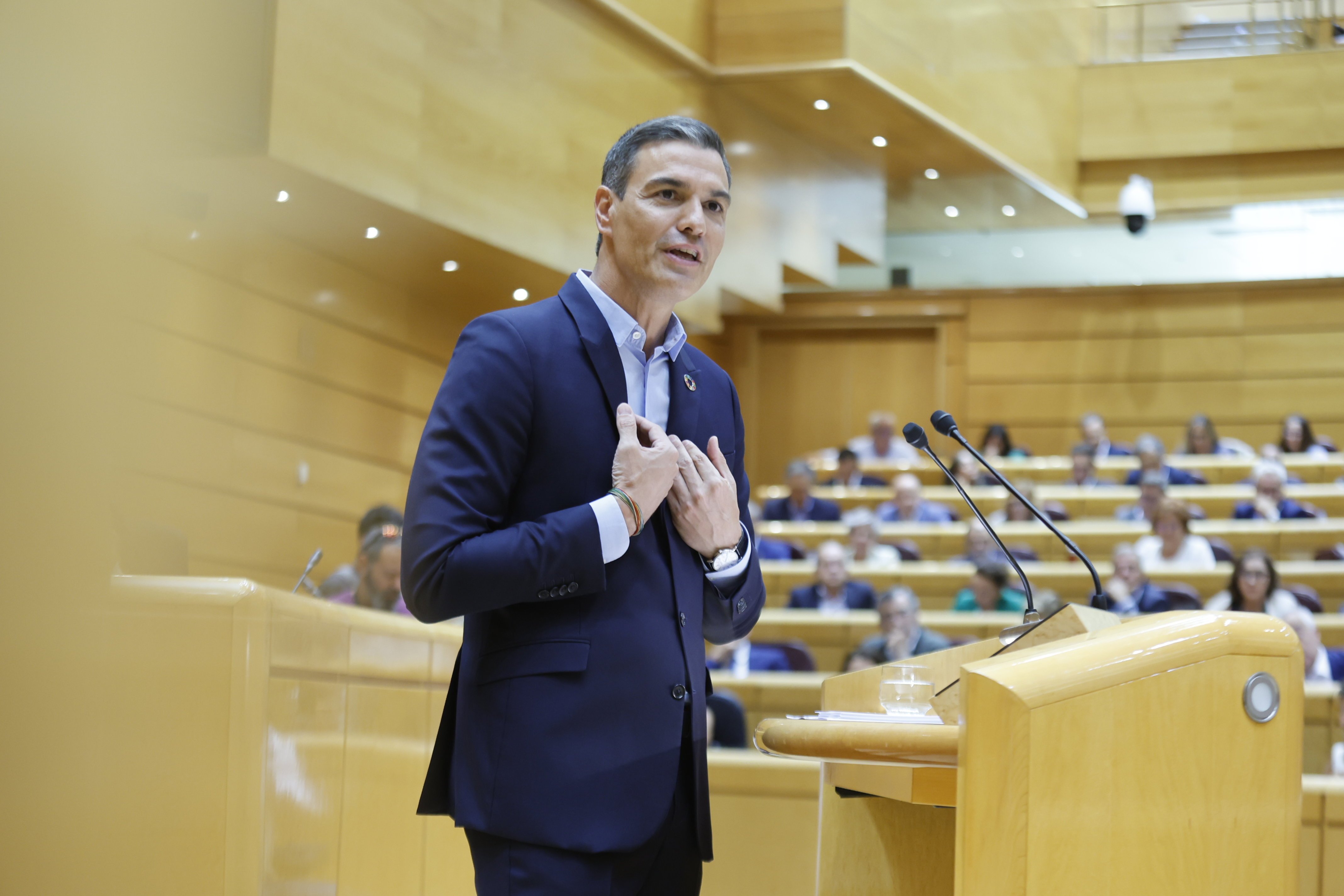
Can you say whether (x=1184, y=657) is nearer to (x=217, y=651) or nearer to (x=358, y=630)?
(x=217, y=651)

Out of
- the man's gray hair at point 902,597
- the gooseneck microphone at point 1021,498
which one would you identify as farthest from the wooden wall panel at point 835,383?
the gooseneck microphone at point 1021,498

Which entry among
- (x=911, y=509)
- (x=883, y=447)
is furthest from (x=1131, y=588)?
(x=883, y=447)

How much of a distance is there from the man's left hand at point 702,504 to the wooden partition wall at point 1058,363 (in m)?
9.50

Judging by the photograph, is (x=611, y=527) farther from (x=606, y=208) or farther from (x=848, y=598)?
(x=848, y=598)

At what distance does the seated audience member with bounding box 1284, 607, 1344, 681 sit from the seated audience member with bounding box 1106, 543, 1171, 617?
566mm

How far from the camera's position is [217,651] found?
156 centimetres

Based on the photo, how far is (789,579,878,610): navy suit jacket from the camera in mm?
6449

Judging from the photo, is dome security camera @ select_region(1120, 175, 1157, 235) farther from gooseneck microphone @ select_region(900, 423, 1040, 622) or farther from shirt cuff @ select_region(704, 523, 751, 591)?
shirt cuff @ select_region(704, 523, 751, 591)

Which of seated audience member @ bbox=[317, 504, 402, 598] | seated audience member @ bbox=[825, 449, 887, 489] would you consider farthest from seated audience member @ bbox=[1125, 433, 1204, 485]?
seated audience member @ bbox=[317, 504, 402, 598]

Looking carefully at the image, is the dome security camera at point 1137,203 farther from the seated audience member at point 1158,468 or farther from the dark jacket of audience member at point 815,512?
the dark jacket of audience member at point 815,512

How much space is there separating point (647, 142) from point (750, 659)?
4.46 meters

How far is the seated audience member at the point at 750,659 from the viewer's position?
5.52 meters

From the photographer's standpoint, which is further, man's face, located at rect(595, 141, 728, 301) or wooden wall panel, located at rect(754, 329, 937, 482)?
wooden wall panel, located at rect(754, 329, 937, 482)

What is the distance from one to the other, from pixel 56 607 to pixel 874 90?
785 centimetres
